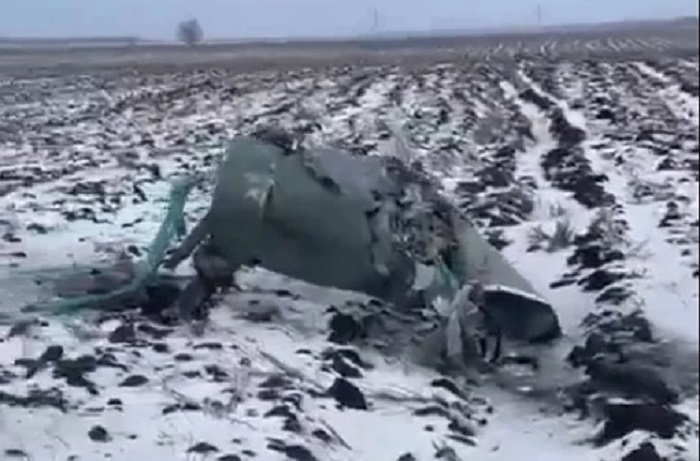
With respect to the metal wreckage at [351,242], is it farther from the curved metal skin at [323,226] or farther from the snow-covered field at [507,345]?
the snow-covered field at [507,345]

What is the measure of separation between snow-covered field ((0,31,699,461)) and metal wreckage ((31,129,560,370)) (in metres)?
0.13

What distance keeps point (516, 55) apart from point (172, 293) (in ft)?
9.88

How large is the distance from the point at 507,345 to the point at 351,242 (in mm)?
1130

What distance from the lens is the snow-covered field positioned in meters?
1.96

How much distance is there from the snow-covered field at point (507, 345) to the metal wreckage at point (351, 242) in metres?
0.13

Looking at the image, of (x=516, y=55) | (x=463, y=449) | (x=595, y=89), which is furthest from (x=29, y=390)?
(x=595, y=89)

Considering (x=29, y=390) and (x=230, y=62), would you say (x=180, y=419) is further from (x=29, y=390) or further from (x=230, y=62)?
(x=230, y=62)

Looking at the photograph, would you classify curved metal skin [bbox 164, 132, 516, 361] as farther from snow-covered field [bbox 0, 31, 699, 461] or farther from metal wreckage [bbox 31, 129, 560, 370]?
snow-covered field [bbox 0, 31, 699, 461]

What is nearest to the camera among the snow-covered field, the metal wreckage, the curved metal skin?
the snow-covered field

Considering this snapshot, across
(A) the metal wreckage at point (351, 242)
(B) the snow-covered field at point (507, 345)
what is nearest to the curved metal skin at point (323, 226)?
(A) the metal wreckage at point (351, 242)

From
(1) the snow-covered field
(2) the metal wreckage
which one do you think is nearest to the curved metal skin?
(2) the metal wreckage

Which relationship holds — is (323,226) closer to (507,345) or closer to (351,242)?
(351,242)

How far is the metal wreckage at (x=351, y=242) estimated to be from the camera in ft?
16.8

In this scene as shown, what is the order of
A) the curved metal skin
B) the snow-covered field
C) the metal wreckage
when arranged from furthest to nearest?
the curved metal skin, the metal wreckage, the snow-covered field
